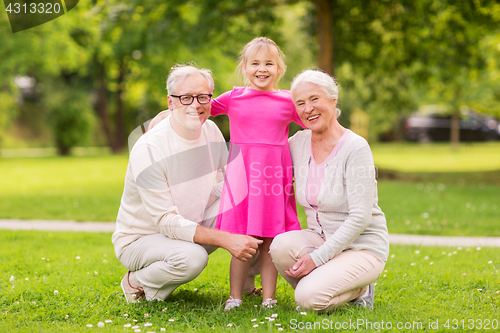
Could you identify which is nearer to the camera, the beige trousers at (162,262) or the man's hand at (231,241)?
the man's hand at (231,241)

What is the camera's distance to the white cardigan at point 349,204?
2.96 m

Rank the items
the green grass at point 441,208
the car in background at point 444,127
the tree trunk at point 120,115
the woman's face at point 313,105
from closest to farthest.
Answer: the woman's face at point 313,105 → the green grass at point 441,208 → the tree trunk at point 120,115 → the car in background at point 444,127

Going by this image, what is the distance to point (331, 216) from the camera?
313cm

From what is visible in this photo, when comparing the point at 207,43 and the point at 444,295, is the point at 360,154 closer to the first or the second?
the point at 444,295

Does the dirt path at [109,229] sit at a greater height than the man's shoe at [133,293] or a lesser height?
lesser

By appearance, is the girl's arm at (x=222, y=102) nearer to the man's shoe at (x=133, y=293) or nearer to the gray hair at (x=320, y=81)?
the gray hair at (x=320, y=81)

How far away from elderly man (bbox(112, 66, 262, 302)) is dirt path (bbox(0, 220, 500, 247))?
3.11 m

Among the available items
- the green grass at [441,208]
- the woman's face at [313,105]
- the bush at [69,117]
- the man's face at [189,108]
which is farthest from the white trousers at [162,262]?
the bush at [69,117]

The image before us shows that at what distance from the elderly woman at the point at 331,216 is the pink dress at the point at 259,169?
159mm

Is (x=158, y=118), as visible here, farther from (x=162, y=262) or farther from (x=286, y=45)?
(x=286, y=45)

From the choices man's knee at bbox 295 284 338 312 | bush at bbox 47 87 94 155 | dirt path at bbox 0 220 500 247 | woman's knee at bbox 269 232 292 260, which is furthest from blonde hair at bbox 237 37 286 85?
bush at bbox 47 87 94 155

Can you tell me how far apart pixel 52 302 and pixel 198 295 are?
41.9 inches

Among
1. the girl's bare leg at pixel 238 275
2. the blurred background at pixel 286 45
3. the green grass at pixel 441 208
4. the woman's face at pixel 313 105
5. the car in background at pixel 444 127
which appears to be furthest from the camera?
the car in background at pixel 444 127

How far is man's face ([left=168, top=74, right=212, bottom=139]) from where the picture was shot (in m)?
3.25
